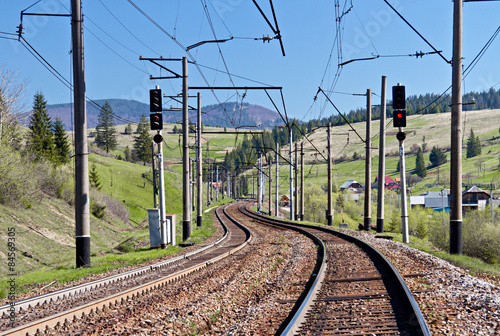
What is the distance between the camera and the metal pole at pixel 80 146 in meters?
17.6

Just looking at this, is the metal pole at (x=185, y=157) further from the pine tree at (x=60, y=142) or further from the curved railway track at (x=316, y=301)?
the pine tree at (x=60, y=142)

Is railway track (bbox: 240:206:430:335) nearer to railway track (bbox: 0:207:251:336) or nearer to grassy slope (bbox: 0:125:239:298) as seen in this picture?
railway track (bbox: 0:207:251:336)

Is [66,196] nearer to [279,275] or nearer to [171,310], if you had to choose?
[279,275]

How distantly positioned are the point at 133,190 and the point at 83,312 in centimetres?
8994

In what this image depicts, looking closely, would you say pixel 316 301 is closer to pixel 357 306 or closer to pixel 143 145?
pixel 357 306

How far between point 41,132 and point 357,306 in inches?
3081

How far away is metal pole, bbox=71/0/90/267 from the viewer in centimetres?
Answer: 1764

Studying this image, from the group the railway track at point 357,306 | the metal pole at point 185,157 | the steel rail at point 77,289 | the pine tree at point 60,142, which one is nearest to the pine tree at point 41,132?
the pine tree at point 60,142

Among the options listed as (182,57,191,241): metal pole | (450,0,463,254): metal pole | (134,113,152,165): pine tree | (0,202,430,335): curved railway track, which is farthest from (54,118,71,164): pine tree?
(450,0,463,254): metal pole

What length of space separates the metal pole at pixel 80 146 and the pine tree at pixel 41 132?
5707 centimetres

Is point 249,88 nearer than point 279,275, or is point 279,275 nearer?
point 279,275

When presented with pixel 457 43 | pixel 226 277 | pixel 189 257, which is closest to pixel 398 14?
pixel 457 43

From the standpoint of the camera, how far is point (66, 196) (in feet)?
174

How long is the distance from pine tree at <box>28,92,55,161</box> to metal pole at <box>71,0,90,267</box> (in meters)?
57.1
